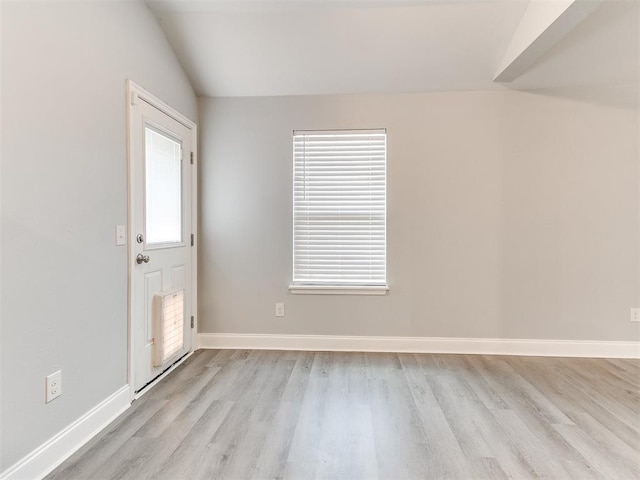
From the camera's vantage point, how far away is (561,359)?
3.01 m

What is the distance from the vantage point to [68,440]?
1.74 m

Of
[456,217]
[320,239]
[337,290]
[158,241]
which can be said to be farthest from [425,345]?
[158,241]

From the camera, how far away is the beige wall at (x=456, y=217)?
9.99 feet

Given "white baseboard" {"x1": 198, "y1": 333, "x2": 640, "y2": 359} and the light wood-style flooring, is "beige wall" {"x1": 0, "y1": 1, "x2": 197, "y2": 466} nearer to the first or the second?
the light wood-style flooring

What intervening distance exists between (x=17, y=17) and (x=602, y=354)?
15.5 ft

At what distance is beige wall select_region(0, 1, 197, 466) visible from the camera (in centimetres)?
146

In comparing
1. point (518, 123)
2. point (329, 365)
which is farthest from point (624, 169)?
point (329, 365)

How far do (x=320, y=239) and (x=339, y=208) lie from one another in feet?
1.17

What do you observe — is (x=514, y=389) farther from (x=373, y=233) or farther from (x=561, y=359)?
(x=373, y=233)

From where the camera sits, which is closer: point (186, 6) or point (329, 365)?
point (186, 6)

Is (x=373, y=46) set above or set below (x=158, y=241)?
above

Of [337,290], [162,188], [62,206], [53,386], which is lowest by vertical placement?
[53,386]

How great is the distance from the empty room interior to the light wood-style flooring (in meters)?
0.02

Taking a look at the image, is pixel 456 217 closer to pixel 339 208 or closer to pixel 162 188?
pixel 339 208
